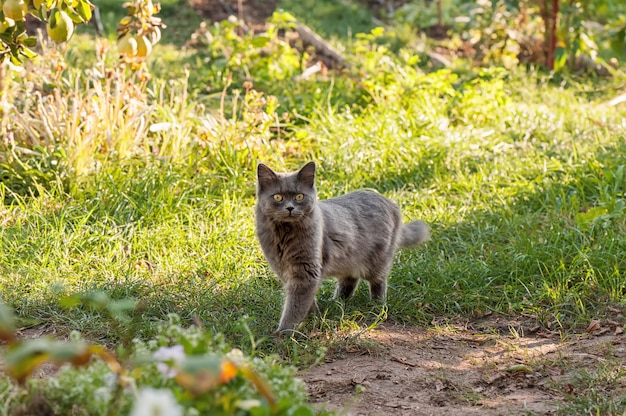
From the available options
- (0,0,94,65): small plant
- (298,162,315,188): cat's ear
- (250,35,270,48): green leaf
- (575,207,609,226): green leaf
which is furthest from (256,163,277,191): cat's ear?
(250,35,270,48): green leaf

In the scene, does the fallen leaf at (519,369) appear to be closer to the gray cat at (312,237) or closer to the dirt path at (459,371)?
the dirt path at (459,371)

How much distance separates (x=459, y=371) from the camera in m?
3.49

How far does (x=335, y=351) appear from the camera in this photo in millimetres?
3656

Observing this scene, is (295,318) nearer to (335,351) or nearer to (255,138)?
(335,351)

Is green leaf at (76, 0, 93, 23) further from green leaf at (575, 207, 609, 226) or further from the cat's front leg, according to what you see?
green leaf at (575, 207, 609, 226)

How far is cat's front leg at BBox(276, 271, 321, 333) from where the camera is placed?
12.3 feet

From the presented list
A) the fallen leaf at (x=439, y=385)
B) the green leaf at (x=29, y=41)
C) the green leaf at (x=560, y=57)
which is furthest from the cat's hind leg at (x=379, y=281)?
the green leaf at (x=560, y=57)

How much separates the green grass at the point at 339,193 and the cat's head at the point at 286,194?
1.75ft

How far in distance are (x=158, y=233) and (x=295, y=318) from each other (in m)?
1.32

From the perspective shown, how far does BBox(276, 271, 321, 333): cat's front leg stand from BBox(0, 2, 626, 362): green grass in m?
0.13

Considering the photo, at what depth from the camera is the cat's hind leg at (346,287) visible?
4.39 metres

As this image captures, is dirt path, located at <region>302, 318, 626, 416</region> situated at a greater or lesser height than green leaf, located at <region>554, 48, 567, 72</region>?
lesser

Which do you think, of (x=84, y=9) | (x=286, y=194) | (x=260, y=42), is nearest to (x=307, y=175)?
(x=286, y=194)

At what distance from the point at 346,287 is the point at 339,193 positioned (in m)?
1.11
